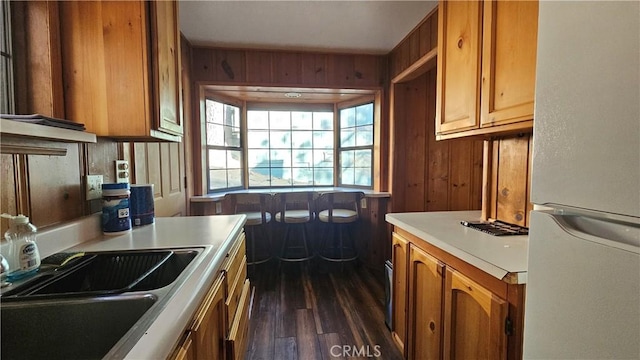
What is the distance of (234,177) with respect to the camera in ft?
11.6

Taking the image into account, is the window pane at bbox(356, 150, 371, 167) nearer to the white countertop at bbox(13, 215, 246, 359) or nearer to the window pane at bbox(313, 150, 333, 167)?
the window pane at bbox(313, 150, 333, 167)

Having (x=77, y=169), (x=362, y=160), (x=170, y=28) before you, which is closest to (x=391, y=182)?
(x=362, y=160)

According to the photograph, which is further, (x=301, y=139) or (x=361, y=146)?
(x=301, y=139)

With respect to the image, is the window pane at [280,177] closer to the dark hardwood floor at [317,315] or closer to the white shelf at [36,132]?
the dark hardwood floor at [317,315]

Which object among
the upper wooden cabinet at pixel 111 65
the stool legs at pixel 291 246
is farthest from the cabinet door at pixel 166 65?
the stool legs at pixel 291 246

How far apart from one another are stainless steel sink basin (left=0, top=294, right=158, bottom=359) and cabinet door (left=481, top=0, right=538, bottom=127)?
136cm

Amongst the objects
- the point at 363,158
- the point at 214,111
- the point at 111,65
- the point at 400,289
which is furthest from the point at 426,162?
the point at 111,65

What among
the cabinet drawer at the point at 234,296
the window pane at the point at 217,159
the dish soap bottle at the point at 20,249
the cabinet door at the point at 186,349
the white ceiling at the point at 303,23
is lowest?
the cabinet drawer at the point at 234,296

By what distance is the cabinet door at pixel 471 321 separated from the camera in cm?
96

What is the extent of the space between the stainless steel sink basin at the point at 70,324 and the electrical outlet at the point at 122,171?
0.96 meters

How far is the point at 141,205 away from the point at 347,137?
2.59 meters

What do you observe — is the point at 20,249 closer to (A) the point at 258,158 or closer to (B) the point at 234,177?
(B) the point at 234,177

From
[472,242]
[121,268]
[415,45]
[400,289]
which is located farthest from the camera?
[415,45]

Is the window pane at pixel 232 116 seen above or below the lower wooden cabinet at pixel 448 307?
above
